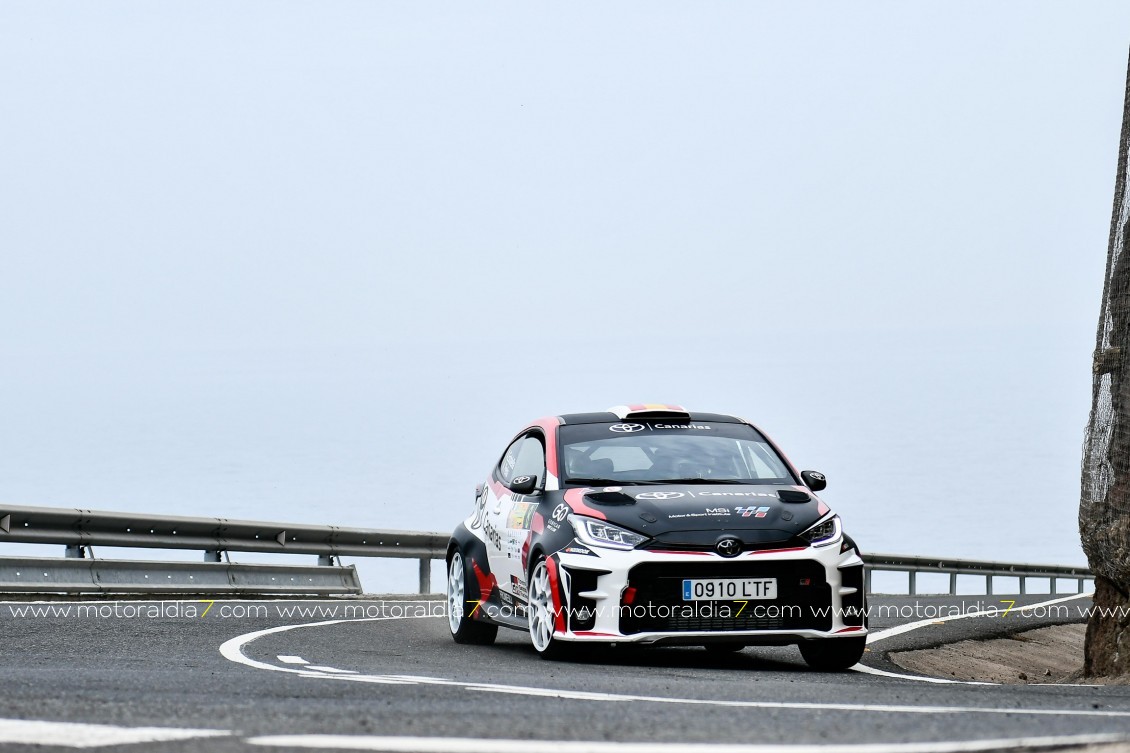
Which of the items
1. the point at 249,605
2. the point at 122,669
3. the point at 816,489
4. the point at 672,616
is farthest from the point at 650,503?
the point at 249,605

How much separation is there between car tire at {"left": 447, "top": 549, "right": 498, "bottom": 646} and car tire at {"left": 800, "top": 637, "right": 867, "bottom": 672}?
8.45 feet

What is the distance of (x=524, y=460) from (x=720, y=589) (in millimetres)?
2431

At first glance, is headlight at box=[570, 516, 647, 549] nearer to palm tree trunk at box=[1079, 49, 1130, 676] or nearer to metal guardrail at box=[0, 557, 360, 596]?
palm tree trunk at box=[1079, 49, 1130, 676]

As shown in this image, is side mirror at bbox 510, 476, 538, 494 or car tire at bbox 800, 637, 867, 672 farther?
side mirror at bbox 510, 476, 538, 494

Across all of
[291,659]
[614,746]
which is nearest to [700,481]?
[291,659]

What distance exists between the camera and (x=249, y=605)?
15.1m

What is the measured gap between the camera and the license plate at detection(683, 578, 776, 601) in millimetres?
9094

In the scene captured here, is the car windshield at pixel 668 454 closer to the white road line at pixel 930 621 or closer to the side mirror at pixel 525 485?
the side mirror at pixel 525 485

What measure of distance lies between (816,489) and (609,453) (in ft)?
4.36

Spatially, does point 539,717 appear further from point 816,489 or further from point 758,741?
point 816,489

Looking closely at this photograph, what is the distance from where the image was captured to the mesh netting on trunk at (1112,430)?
11875mm

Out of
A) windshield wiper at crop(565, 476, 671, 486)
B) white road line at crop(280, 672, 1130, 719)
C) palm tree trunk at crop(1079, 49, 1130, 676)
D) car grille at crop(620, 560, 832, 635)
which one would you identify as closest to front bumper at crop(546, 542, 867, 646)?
car grille at crop(620, 560, 832, 635)

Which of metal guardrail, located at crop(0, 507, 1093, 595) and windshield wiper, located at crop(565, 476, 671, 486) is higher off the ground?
windshield wiper, located at crop(565, 476, 671, 486)

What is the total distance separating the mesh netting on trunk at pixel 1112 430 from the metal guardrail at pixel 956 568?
9501 millimetres
